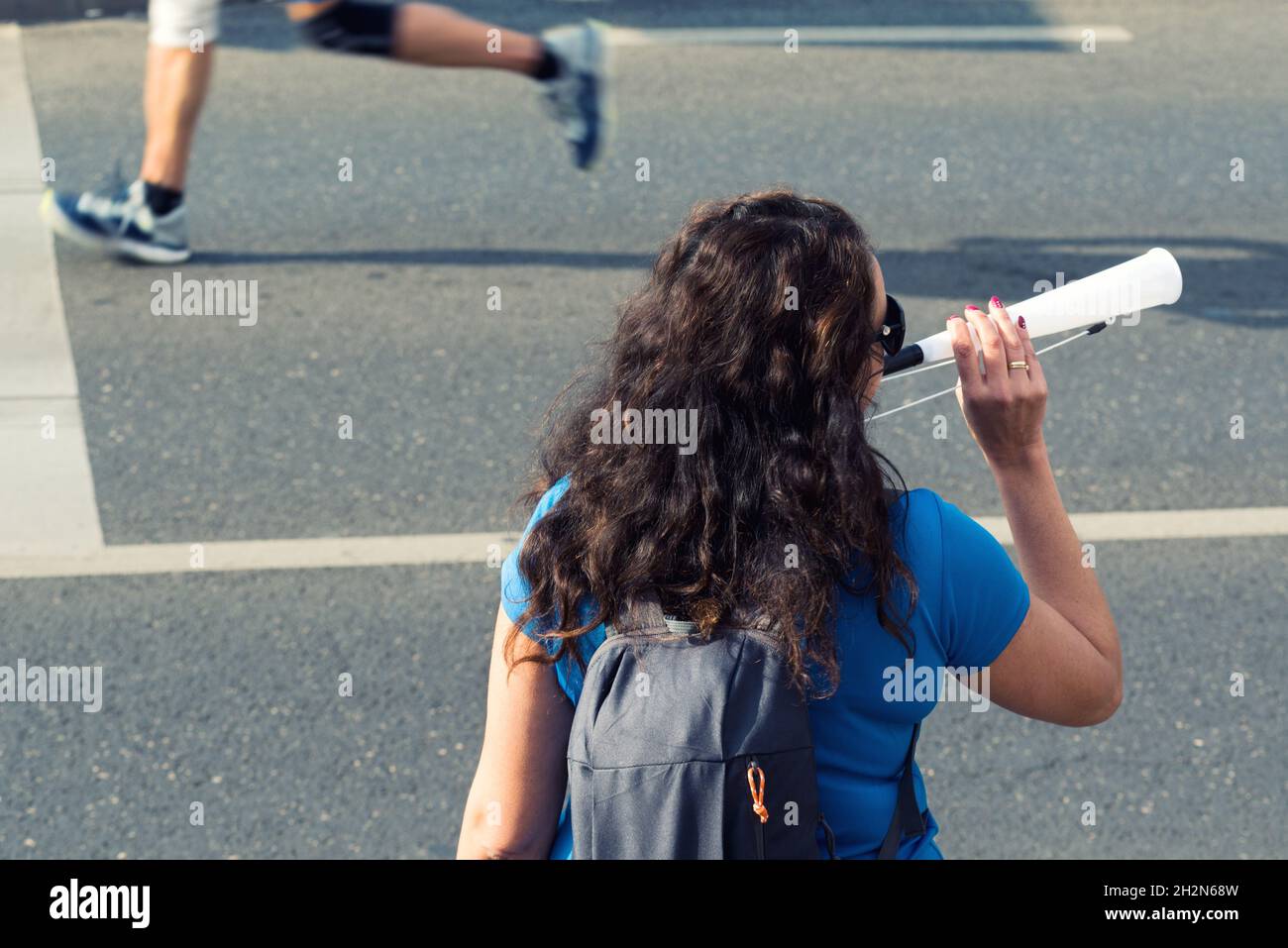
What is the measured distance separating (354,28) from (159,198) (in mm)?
1030

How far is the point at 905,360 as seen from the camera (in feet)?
6.75

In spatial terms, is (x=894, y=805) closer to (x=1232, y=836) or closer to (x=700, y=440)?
(x=700, y=440)

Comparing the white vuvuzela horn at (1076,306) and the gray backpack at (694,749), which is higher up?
the white vuvuzela horn at (1076,306)

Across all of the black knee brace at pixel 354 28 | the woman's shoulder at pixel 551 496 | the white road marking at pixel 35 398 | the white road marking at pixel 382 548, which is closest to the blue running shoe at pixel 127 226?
the white road marking at pixel 35 398

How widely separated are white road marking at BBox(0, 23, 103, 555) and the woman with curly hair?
2.85 meters

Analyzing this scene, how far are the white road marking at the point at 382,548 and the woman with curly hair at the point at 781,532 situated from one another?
97.0 inches

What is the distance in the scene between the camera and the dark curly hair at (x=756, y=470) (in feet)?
5.70

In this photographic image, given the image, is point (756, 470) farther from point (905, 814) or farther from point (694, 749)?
point (905, 814)

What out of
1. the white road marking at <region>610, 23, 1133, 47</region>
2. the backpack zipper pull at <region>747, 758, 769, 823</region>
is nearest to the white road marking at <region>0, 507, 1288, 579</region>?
the backpack zipper pull at <region>747, 758, 769, 823</region>

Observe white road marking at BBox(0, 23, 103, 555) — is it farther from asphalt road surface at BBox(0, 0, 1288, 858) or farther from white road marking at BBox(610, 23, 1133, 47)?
white road marking at BBox(610, 23, 1133, 47)

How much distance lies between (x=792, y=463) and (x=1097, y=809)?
6.63 ft

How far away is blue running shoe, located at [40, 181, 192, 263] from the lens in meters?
6.16

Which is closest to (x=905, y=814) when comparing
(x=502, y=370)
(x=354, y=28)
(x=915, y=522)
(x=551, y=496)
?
(x=915, y=522)

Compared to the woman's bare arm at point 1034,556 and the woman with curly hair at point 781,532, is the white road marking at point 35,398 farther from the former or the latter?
the woman's bare arm at point 1034,556
